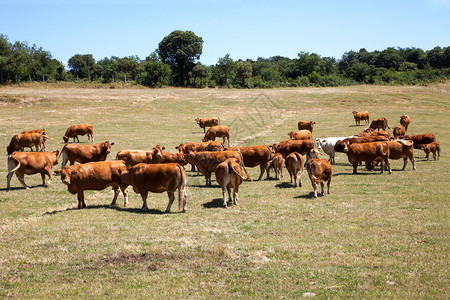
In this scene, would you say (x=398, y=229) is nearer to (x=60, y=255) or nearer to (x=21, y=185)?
(x=60, y=255)

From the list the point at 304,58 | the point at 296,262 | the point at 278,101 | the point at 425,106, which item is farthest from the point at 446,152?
the point at 304,58

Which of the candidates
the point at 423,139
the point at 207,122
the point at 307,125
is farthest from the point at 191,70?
the point at 423,139

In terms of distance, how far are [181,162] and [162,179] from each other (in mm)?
5000

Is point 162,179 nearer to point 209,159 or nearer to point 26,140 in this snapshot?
point 209,159

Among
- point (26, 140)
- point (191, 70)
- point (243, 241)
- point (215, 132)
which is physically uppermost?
point (191, 70)

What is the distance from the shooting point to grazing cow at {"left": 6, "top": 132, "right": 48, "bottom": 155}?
26250 mm

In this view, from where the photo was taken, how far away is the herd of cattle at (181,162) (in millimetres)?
13359

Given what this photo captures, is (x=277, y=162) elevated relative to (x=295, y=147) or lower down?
lower down

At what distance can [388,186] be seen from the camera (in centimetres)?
1681

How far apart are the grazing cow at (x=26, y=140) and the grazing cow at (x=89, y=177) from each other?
14.4 meters

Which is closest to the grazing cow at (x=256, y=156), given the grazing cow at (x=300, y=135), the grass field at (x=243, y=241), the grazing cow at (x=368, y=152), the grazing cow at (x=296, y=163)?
the grass field at (x=243, y=241)

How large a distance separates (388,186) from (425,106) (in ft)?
145

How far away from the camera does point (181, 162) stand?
1803 cm

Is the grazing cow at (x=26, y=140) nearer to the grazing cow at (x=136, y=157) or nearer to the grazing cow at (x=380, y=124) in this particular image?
the grazing cow at (x=136, y=157)
